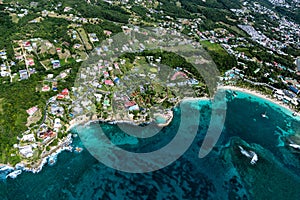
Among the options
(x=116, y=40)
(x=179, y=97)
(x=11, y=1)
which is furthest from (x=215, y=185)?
(x=11, y=1)

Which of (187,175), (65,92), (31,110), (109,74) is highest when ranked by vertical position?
(187,175)

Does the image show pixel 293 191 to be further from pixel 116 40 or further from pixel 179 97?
pixel 116 40

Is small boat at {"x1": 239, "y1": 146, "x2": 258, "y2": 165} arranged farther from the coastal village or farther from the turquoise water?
the coastal village

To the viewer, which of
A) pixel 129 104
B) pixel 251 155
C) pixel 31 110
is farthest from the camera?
pixel 129 104

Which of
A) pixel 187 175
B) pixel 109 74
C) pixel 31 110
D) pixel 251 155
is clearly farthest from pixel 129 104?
pixel 251 155

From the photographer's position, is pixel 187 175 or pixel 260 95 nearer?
pixel 187 175

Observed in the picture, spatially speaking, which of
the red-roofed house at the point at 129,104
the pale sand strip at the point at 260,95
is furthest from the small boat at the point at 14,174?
the pale sand strip at the point at 260,95

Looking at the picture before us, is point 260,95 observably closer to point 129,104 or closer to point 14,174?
point 129,104
